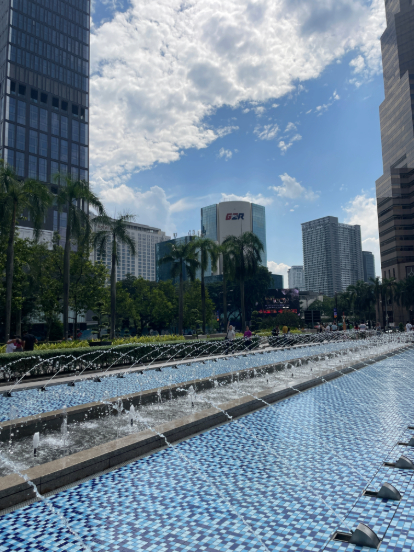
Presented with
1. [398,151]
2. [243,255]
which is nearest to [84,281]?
[243,255]

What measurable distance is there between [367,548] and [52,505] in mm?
3353

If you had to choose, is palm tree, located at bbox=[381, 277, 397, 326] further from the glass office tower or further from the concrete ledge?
the concrete ledge

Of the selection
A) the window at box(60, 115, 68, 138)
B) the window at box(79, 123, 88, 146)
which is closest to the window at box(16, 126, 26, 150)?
the window at box(60, 115, 68, 138)

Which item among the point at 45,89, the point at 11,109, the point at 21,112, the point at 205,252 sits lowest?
the point at 205,252

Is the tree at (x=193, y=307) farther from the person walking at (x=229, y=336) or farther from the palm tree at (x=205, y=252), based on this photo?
the person walking at (x=229, y=336)

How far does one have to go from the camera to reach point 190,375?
15.6 m

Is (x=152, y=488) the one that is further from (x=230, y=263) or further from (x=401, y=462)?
(x=230, y=263)

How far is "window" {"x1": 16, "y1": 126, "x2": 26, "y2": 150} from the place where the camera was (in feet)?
255

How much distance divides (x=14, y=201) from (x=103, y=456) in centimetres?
1910

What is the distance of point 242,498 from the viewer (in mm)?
4621

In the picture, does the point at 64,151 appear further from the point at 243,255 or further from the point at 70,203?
the point at 70,203

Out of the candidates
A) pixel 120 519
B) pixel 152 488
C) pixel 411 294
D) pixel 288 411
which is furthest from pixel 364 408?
pixel 411 294

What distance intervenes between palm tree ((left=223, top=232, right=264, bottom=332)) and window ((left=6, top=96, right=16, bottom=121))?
6114 centimetres

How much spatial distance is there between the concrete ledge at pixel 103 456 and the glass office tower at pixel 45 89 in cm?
7200
